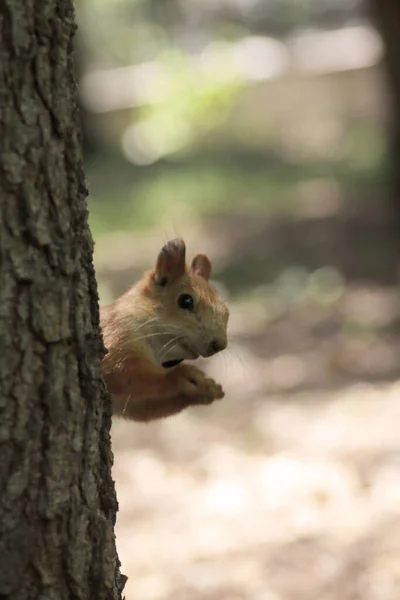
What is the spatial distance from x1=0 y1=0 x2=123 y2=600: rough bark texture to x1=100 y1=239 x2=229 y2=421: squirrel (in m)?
0.48

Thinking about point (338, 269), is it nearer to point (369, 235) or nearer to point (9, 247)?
point (369, 235)

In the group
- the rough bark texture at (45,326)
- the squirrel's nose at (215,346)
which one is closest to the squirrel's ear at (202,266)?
the squirrel's nose at (215,346)

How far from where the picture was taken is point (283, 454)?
4.48 metres

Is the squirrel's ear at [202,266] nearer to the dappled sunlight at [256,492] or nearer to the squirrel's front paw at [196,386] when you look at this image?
the squirrel's front paw at [196,386]

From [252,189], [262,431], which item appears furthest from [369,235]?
[262,431]

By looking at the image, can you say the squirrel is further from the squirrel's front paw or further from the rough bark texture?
the rough bark texture

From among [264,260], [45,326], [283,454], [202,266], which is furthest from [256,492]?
[264,260]

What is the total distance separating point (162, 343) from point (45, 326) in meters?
0.74

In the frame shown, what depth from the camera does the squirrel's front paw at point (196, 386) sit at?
2.67m

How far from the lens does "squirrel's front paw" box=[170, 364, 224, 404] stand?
2670mm

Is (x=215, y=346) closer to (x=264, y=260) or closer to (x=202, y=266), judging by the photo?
(x=202, y=266)

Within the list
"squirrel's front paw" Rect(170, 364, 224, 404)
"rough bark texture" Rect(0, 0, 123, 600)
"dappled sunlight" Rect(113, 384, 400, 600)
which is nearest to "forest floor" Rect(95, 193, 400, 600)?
"dappled sunlight" Rect(113, 384, 400, 600)

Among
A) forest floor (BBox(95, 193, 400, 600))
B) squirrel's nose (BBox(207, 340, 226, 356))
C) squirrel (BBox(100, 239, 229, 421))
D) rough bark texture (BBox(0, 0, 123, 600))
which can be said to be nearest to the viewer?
rough bark texture (BBox(0, 0, 123, 600))

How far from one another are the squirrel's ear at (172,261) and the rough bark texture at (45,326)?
1.95 feet
